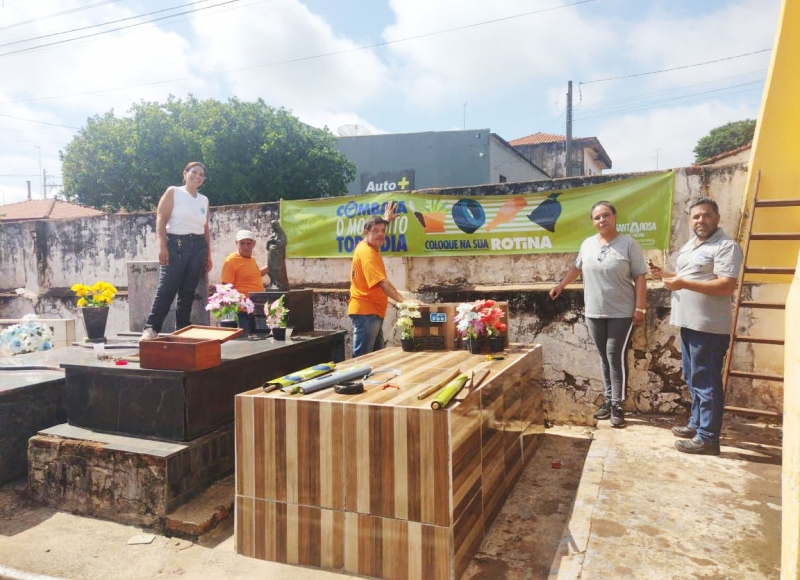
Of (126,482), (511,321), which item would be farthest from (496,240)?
(126,482)

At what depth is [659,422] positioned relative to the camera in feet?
14.5

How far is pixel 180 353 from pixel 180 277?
2088 millimetres

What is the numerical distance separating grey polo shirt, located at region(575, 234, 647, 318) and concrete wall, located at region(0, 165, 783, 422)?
0.83m

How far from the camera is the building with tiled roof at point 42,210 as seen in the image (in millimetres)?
26125

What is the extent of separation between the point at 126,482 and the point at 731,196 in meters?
5.34

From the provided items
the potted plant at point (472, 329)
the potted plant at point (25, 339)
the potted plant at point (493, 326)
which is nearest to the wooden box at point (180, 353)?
the potted plant at point (472, 329)

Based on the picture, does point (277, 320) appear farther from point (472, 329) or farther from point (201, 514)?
point (201, 514)

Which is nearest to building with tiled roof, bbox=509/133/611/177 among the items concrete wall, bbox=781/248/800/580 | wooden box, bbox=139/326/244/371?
wooden box, bbox=139/326/244/371

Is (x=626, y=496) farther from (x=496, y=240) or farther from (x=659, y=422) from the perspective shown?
(x=496, y=240)

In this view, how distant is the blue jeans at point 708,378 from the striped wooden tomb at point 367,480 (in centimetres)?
157

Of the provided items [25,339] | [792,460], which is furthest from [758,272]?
[25,339]

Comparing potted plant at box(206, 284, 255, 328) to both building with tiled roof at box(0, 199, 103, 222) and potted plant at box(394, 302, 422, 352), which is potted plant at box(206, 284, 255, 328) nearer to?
potted plant at box(394, 302, 422, 352)

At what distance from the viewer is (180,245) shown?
5180 mm

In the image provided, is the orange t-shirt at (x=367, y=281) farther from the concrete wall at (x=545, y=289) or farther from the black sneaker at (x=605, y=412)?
the black sneaker at (x=605, y=412)
